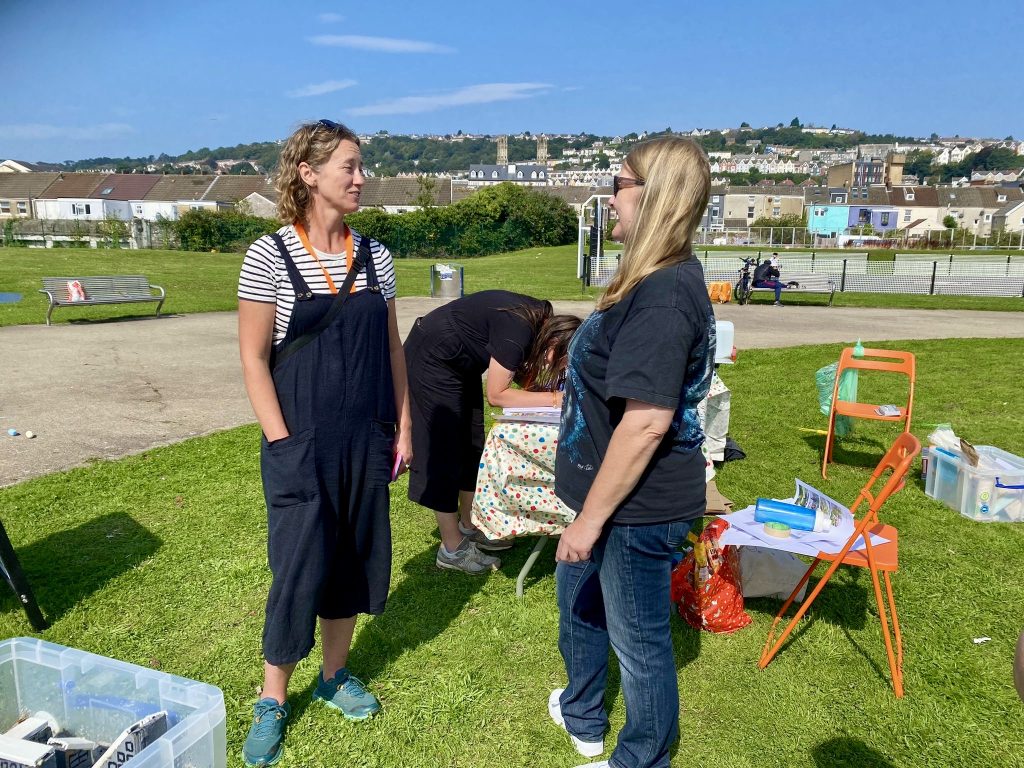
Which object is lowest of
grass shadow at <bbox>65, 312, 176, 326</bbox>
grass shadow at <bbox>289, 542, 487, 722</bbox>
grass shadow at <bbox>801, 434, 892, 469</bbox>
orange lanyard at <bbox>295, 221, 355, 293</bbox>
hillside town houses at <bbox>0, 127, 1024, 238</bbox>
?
grass shadow at <bbox>289, 542, 487, 722</bbox>

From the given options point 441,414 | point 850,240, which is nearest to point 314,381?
point 441,414

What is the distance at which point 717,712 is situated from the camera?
3041 mm

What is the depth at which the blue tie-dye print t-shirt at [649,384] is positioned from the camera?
1.88 metres

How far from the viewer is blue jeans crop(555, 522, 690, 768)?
85.2 inches

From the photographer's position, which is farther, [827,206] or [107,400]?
[827,206]

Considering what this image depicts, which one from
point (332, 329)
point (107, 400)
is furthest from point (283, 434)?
point (107, 400)

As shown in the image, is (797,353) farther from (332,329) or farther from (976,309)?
(332,329)

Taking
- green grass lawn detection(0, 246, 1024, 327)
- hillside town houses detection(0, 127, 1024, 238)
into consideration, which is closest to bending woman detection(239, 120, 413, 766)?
green grass lawn detection(0, 246, 1024, 327)

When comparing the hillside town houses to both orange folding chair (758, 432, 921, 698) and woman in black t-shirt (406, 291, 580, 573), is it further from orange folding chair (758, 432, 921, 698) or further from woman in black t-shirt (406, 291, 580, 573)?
orange folding chair (758, 432, 921, 698)

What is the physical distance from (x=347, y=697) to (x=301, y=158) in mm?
2033

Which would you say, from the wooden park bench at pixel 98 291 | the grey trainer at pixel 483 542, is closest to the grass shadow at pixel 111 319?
the wooden park bench at pixel 98 291

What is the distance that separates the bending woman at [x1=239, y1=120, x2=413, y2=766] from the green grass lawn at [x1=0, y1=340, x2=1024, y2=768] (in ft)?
2.16

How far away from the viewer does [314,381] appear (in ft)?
8.02

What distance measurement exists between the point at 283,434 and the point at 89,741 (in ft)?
3.23
